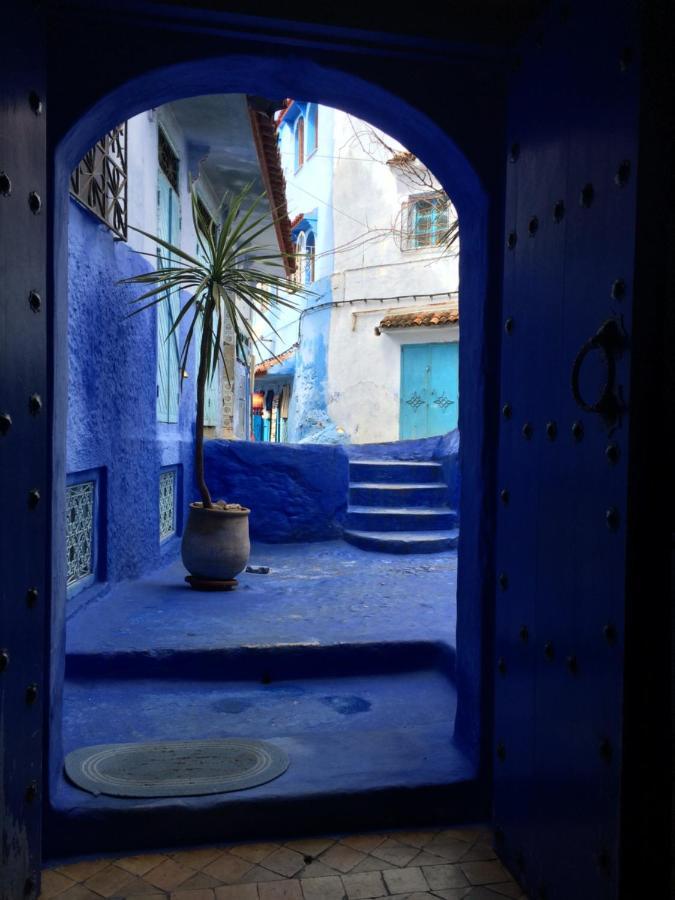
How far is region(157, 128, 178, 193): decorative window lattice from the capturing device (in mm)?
6590

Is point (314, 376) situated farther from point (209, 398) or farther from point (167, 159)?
point (167, 159)

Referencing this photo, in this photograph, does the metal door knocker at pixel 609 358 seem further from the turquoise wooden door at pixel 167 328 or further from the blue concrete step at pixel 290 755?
the turquoise wooden door at pixel 167 328

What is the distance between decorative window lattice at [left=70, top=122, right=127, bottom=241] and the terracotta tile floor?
342cm

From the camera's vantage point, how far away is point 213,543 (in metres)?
5.50

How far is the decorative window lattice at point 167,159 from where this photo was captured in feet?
21.6

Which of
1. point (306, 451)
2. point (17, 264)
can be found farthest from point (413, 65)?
point (306, 451)

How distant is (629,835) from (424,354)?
1410 cm

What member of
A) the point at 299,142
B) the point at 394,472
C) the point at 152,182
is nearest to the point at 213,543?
the point at 152,182

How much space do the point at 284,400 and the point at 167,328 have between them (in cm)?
1885

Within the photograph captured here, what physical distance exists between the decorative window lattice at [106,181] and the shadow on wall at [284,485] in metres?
3.36

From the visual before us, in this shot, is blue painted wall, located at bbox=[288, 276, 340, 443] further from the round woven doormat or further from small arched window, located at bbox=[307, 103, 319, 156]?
the round woven doormat

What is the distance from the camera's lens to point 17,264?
6.10ft

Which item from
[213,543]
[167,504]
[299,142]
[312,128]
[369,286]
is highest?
[299,142]

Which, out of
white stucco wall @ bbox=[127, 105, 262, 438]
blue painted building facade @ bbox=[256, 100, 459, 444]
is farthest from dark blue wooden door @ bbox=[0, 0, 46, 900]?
blue painted building facade @ bbox=[256, 100, 459, 444]
